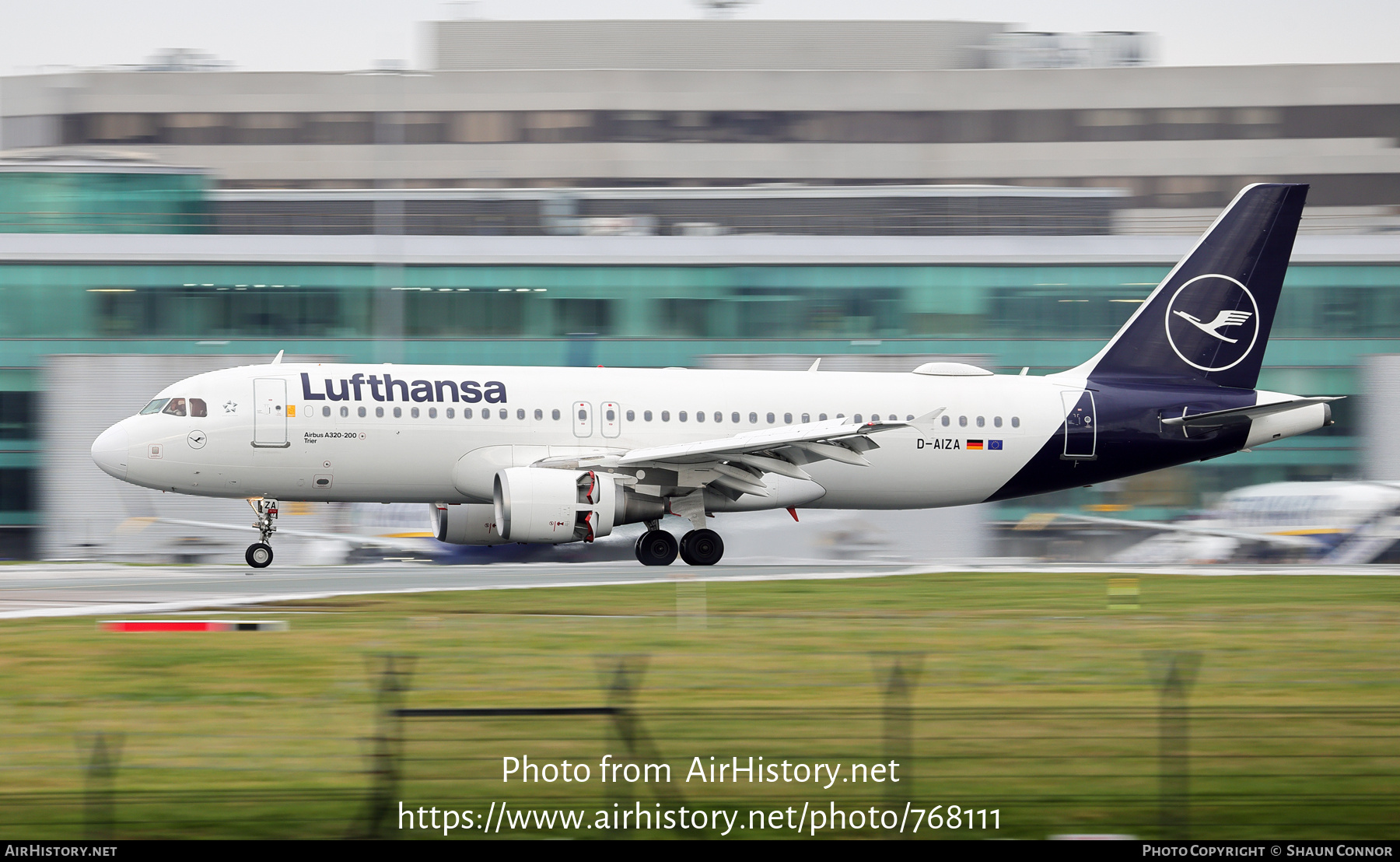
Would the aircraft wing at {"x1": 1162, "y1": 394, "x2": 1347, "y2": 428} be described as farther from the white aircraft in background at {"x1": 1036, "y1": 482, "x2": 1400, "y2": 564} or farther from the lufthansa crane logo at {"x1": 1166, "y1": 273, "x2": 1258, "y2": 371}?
the white aircraft in background at {"x1": 1036, "y1": 482, "x2": 1400, "y2": 564}

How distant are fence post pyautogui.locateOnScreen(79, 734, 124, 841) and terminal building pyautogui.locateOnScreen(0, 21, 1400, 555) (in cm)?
3445

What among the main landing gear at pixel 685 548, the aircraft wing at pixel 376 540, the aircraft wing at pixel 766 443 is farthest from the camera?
the aircraft wing at pixel 376 540

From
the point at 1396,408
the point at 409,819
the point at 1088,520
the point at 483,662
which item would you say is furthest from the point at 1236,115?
the point at 409,819

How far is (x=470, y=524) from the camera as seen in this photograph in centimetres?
2842

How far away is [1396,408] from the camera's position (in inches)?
1737

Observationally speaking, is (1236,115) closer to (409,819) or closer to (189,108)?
(189,108)

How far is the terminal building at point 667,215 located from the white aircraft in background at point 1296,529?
3.62m

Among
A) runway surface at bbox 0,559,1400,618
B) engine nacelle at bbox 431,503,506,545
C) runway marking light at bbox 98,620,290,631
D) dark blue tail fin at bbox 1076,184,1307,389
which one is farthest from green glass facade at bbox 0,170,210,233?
runway marking light at bbox 98,620,290,631

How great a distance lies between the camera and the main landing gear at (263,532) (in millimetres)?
27703

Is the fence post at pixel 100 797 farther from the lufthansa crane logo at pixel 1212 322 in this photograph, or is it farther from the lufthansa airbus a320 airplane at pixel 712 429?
the lufthansa crane logo at pixel 1212 322

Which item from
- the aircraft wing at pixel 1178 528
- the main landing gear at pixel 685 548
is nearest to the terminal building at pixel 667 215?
the aircraft wing at pixel 1178 528

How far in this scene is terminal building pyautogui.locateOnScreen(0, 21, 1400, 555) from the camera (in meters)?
42.7

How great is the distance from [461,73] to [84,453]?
4290cm

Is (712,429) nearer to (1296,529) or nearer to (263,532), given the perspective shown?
(263,532)
